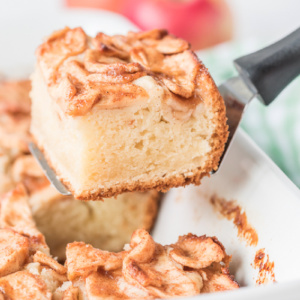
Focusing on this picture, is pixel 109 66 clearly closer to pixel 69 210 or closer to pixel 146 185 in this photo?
pixel 146 185

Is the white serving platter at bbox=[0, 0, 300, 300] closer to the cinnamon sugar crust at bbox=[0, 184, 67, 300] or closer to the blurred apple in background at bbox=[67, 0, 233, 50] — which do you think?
the cinnamon sugar crust at bbox=[0, 184, 67, 300]

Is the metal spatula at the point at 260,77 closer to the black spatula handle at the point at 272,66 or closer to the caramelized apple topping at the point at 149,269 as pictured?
the black spatula handle at the point at 272,66

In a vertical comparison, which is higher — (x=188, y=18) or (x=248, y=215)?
(x=248, y=215)

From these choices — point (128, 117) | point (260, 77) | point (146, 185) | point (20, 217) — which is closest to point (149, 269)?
point (146, 185)

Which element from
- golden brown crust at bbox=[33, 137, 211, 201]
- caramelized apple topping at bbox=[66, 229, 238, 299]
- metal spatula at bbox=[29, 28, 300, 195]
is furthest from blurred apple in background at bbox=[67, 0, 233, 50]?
caramelized apple topping at bbox=[66, 229, 238, 299]

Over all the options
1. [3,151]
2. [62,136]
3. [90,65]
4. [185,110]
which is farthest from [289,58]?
[3,151]

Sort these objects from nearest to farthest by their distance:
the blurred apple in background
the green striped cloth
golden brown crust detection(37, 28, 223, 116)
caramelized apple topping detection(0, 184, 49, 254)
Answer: golden brown crust detection(37, 28, 223, 116)
caramelized apple topping detection(0, 184, 49, 254)
the green striped cloth
the blurred apple in background
